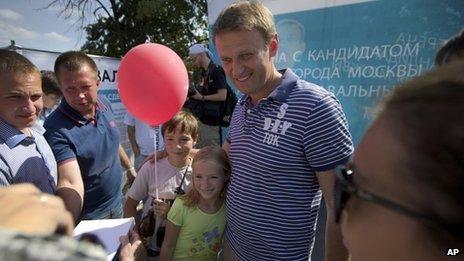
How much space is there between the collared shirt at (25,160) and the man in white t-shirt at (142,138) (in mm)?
2263

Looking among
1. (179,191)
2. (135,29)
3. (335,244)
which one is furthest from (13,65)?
(135,29)

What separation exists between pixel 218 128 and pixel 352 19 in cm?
222

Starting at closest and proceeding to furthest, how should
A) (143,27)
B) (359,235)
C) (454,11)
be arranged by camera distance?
(359,235) < (454,11) < (143,27)

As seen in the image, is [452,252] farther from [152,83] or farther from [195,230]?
[152,83]

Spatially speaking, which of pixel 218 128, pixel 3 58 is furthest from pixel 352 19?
pixel 3 58

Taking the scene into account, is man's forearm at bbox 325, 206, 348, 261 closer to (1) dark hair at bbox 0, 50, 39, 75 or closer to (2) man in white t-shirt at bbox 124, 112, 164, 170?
(1) dark hair at bbox 0, 50, 39, 75

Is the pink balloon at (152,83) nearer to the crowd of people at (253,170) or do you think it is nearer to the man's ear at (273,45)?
the crowd of people at (253,170)

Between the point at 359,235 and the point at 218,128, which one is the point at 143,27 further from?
the point at 359,235

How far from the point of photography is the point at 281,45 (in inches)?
162

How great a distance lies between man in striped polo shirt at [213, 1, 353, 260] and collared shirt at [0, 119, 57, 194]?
40.0 inches

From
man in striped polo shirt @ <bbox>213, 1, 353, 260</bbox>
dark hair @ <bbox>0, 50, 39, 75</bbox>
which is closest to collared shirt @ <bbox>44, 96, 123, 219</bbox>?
dark hair @ <bbox>0, 50, 39, 75</bbox>

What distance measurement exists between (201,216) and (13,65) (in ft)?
4.34

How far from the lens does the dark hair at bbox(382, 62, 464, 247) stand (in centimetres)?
61

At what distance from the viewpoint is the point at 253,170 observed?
1.67m
